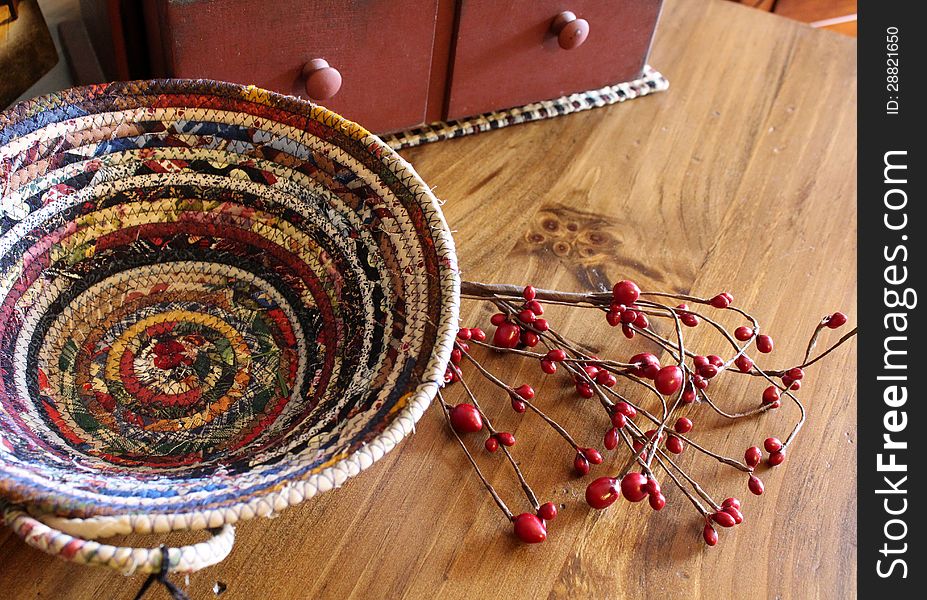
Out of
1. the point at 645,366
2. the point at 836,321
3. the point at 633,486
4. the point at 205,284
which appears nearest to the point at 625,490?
the point at 633,486

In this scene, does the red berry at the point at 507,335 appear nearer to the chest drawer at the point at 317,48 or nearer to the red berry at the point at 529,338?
the red berry at the point at 529,338

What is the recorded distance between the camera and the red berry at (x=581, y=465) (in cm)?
64

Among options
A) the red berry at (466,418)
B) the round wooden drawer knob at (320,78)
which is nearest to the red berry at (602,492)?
the red berry at (466,418)

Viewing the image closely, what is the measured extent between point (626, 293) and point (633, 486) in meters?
0.16

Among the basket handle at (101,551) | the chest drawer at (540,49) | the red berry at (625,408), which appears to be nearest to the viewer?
the basket handle at (101,551)

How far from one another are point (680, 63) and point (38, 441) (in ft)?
2.67

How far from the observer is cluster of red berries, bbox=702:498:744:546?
621 mm

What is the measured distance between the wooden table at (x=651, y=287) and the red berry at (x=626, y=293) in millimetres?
80

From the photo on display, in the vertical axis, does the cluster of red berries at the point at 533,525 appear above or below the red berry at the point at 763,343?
below

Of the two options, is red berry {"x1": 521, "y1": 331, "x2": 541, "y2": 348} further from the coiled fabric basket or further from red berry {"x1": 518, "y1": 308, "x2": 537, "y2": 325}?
the coiled fabric basket

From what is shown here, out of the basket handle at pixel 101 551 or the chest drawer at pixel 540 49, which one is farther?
the chest drawer at pixel 540 49

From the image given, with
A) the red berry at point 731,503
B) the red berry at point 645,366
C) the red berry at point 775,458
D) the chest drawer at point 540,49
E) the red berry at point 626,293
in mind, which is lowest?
the red berry at point 775,458

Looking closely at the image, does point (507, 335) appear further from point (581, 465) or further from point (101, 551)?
point (101, 551)

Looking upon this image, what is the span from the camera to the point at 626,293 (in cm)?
67
